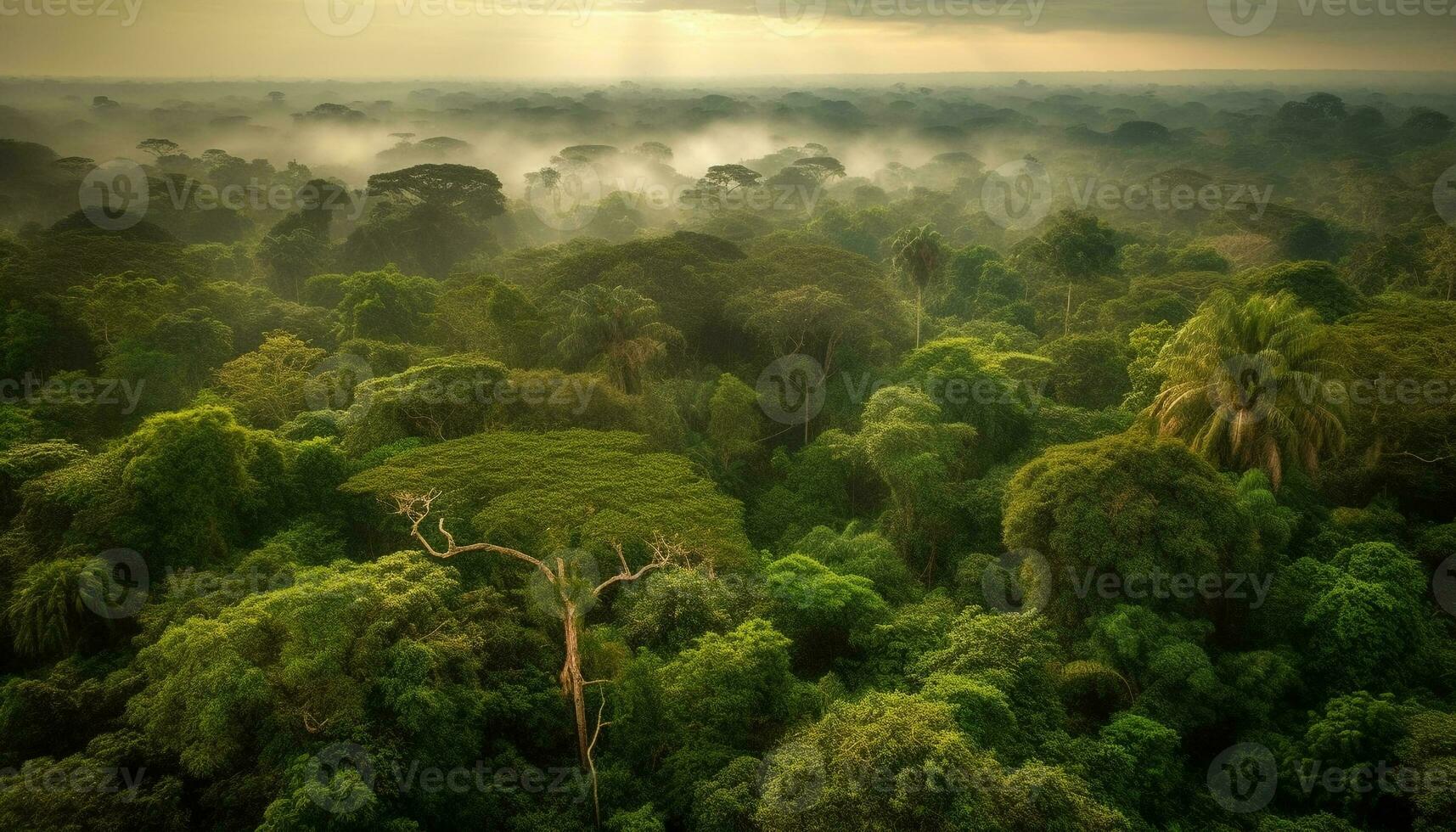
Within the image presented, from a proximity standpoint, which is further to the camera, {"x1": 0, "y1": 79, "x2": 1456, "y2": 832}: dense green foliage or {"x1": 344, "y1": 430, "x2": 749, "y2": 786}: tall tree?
{"x1": 344, "y1": 430, "x2": 749, "y2": 786}: tall tree

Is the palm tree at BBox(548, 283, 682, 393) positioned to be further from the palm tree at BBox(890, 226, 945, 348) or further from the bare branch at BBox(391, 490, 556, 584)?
the palm tree at BBox(890, 226, 945, 348)

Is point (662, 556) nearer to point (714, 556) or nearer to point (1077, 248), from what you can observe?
point (714, 556)

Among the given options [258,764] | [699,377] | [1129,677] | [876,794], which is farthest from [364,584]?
[699,377]

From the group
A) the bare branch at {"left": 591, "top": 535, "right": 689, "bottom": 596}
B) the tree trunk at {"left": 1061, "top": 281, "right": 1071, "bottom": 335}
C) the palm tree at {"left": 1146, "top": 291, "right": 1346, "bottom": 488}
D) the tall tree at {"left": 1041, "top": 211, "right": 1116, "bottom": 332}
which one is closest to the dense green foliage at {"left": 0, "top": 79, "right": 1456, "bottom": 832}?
the palm tree at {"left": 1146, "top": 291, "right": 1346, "bottom": 488}

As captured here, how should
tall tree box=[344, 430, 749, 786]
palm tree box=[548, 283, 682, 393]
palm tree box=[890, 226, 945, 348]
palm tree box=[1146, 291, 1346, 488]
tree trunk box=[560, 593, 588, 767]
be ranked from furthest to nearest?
palm tree box=[890, 226, 945, 348] < palm tree box=[548, 283, 682, 393] < palm tree box=[1146, 291, 1346, 488] < tall tree box=[344, 430, 749, 786] < tree trunk box=[560, 593, 588, 767]

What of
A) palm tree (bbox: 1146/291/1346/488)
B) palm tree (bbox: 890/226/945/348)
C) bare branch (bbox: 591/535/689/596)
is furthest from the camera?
palm tree (bbox: 890/226/945/348)

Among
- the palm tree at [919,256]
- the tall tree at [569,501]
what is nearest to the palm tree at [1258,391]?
the tall tree at [569,501]
